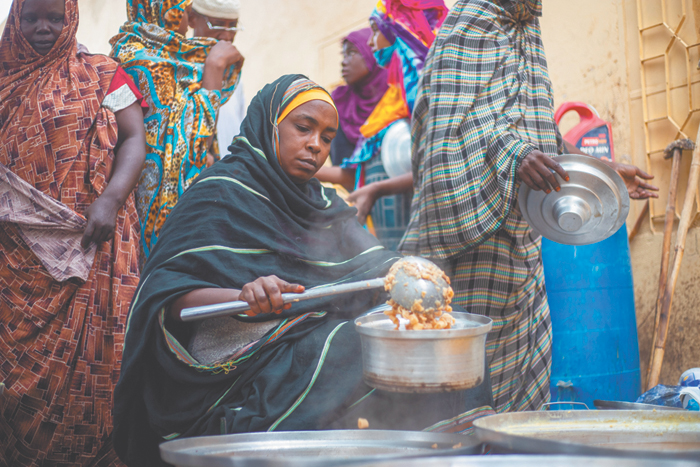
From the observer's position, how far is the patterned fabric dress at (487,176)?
247 cm

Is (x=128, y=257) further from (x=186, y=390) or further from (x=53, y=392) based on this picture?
(x=186, y=390)

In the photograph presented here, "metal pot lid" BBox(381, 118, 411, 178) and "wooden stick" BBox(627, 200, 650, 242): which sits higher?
"metal pot lid" BBox(381, 118, 411, 178)

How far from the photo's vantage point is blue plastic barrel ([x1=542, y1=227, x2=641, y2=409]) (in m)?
2.73

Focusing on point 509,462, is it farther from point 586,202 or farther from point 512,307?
point 512,307

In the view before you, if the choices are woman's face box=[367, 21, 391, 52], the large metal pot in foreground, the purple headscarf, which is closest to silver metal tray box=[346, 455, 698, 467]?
the large metal pot in foreground

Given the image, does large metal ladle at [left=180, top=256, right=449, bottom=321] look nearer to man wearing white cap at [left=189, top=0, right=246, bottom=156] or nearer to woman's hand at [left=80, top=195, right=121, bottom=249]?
woman's hand at [left=80, top=195, right=121, bottom=249]

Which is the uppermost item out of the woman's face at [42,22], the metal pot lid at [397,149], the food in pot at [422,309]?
the woman's face at [42,22]

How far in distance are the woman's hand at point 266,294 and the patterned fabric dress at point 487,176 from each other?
1157 millimetres

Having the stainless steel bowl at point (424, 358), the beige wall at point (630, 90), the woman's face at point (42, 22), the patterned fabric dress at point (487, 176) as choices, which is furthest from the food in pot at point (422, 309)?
the beige wall at point (630, 90)

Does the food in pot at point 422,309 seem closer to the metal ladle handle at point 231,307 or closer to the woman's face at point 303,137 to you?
the metal ladle handle at point 231,307

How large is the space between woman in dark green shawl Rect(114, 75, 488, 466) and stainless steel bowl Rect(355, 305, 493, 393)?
0.27 m

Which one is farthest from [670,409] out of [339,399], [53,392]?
[53,392]

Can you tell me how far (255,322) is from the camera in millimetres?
1742

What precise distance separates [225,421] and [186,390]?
0.18 m
